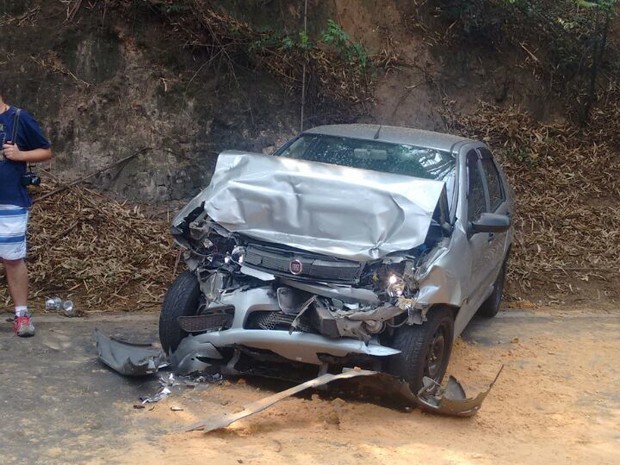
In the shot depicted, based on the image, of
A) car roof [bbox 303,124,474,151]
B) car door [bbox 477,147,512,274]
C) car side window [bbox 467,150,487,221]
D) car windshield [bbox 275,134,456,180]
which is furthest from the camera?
car door [bbox 477,147,512,274]

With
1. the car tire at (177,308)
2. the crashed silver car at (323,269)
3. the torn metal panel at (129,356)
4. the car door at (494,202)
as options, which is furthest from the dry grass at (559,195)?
the torn metal panel at (129,356)

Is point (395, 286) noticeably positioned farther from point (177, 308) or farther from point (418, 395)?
point (177, 308)

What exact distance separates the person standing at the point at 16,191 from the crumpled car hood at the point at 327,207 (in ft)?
4.89

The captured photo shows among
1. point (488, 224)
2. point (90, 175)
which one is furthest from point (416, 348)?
point (90, 175)

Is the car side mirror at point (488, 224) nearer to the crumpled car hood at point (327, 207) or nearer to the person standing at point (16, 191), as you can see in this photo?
the crumpled car hood at point (327, 207)

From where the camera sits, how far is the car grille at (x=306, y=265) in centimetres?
516

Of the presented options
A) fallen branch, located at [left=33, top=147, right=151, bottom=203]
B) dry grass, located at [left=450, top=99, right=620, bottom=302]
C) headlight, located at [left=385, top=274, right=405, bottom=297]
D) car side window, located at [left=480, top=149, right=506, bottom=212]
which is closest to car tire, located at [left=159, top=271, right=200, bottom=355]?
headlight, located at [left=385, top=274, right=405, bottom=297]

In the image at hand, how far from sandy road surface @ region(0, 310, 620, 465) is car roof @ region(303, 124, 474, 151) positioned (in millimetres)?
1827

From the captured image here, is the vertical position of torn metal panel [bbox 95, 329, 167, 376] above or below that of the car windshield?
below

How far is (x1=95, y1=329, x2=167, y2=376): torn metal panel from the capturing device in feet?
17.8

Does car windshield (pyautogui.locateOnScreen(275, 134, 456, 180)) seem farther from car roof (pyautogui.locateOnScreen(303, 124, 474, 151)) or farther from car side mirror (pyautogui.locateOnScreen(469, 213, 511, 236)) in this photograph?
car side mirror (pyautogui.locateOnScreen(469, 213, 511, 236))

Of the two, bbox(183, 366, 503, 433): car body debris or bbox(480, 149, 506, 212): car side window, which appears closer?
bbox(183, 366, 503, 433): car body debris

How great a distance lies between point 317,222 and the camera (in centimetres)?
550

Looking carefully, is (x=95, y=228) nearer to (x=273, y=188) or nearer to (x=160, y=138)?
(x=160, y=138)
